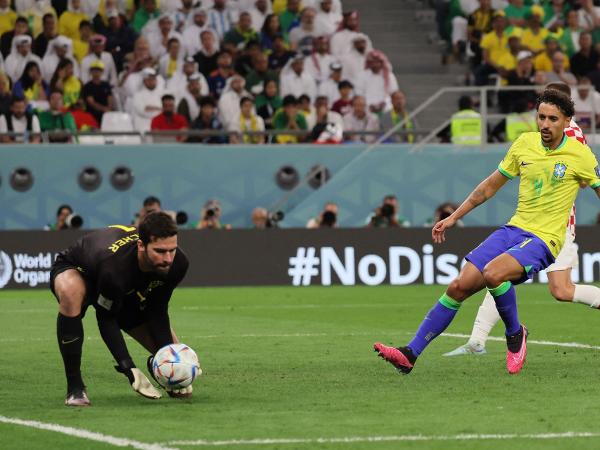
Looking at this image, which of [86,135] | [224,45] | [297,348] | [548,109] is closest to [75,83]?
[86,135]

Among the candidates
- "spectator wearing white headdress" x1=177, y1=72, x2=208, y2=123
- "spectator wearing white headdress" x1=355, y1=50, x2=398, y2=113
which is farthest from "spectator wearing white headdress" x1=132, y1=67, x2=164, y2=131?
"spectator wearing white headdress" x1=355, y1=50, x2=398, y2=113

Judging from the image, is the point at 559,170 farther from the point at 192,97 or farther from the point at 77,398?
the point at 192,97

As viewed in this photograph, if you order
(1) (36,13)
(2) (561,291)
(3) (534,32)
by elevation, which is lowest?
(2) (561,291)

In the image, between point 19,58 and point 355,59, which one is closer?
point 19,58

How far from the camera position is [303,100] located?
83.4 feet

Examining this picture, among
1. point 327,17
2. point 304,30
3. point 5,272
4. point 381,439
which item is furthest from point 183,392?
point 327,17

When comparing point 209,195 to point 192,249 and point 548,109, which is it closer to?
point 192,249

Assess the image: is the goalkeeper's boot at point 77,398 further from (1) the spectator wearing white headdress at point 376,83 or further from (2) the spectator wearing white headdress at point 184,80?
(1) the spectator wearing white headdress at point 376,83

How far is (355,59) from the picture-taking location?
2658 cm

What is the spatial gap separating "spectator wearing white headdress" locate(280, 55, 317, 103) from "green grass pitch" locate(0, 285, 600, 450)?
8528 mm

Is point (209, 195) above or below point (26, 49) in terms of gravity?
below

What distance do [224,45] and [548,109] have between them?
15.5 metres

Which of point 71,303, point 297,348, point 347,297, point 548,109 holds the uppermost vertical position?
point 548,109

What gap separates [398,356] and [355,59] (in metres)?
16.0
